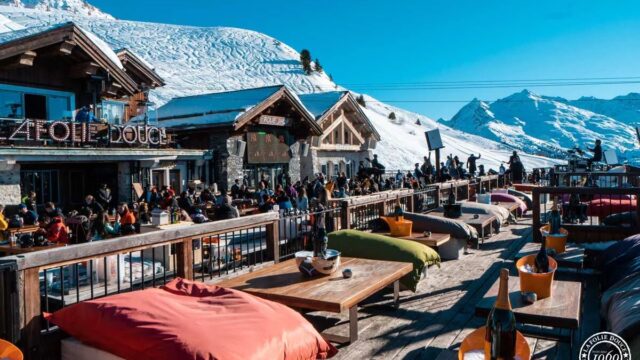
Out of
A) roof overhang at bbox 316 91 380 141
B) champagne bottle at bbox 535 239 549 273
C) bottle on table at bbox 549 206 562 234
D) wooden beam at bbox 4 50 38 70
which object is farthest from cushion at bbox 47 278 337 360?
roof overhang at bbox 316 91 380 141

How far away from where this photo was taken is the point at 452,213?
10.2 metres

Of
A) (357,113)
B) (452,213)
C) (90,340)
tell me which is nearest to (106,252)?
(90,340)

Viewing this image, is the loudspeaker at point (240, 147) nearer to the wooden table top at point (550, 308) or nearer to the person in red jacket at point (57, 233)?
the person in red jacket at point (57, 233)

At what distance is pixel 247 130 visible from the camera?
71.8 feet

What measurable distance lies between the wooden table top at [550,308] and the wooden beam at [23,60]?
48.9 feet

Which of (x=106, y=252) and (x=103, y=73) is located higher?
(x=103, y=73)

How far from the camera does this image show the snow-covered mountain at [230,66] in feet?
196

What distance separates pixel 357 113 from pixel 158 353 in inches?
1219

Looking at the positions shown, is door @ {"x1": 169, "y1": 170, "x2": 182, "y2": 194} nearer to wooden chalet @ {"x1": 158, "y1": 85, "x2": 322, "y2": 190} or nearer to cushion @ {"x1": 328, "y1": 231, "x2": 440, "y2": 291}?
wooden chalet @ {"x1": 158, "y1": 85, "x2": 322, "y2": 190}

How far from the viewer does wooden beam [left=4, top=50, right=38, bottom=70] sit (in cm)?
1417

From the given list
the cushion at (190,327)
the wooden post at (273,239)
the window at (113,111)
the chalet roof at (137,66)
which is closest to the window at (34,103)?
the window at (113,111)

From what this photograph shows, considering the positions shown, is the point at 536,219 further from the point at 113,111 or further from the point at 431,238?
the point at 113,111

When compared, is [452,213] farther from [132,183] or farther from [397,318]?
[132,183]

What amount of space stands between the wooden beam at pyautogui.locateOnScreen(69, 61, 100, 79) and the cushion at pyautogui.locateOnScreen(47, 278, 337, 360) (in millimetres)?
14562
